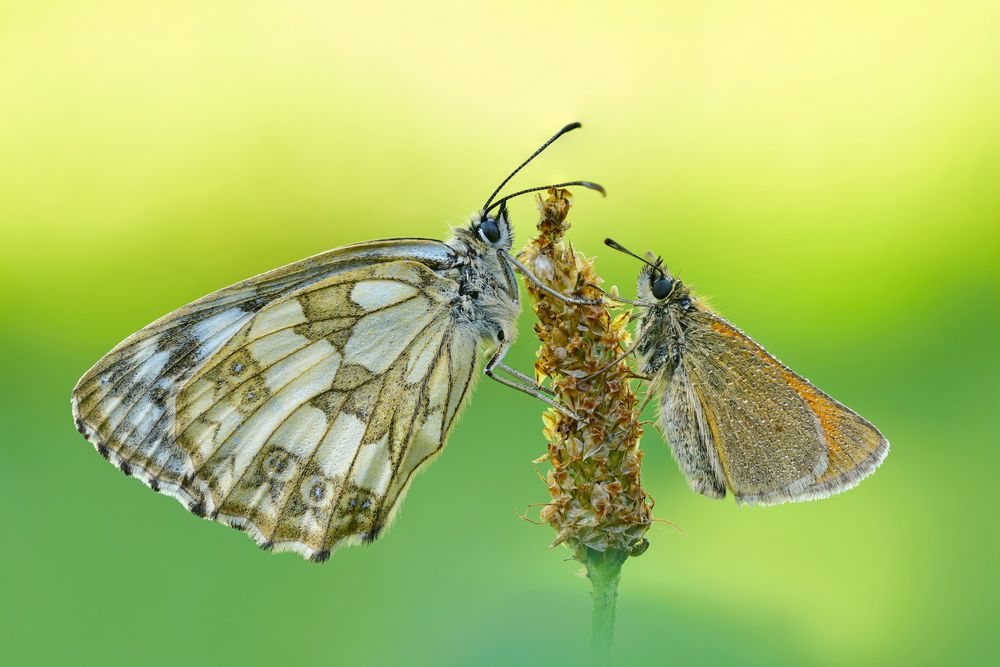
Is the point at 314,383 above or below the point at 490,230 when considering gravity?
below

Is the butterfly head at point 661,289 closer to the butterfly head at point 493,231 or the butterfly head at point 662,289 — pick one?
the butterfly head at point 662,289

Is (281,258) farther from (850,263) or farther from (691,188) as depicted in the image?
(850,263)

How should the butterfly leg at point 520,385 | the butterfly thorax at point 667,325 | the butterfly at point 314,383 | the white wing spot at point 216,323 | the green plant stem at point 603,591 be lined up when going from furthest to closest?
1. the white wing spot at point 216,323
2. the butterfly at point 314,383
3. the butterfly thorax at point 667,325
4. the butterfly leg at point 520,385
5. the green plant stem at point 603,591

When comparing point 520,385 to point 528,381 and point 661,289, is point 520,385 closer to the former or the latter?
point 528,381

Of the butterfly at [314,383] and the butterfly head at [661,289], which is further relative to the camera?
the butterfly at [314,383]

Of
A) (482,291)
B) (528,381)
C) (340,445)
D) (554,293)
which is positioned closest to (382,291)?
(482,291)

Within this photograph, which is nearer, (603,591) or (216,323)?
(603,591)

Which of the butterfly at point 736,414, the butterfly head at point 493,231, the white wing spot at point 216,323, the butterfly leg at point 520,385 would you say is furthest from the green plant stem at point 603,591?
the white wing spot at point 216,323
